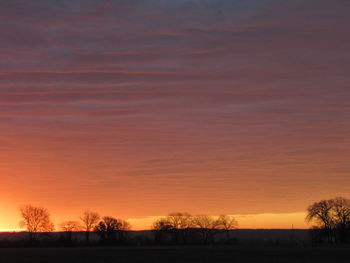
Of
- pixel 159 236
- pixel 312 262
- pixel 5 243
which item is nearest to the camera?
pixel 312 262

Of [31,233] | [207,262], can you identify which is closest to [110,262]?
[207,262]

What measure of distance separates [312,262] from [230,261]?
31.4 feet

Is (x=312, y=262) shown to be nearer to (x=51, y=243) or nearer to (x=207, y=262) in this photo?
(x=207, y=262)

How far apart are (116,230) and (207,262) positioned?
131 meters

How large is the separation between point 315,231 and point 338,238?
7.74 m

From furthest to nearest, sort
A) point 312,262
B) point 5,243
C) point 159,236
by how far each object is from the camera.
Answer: point 159,236, point 5,243, point 312,262

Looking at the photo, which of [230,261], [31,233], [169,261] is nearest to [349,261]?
[230,261]

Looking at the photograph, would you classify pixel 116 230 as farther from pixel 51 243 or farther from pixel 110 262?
pixel 110 262

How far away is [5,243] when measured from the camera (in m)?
153

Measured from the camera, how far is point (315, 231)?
639 feet

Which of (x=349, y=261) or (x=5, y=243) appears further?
(x=5, y=243)

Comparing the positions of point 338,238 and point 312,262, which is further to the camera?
point 338,238

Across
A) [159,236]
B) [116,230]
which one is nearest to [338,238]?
[159,236]

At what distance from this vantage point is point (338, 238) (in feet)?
627
